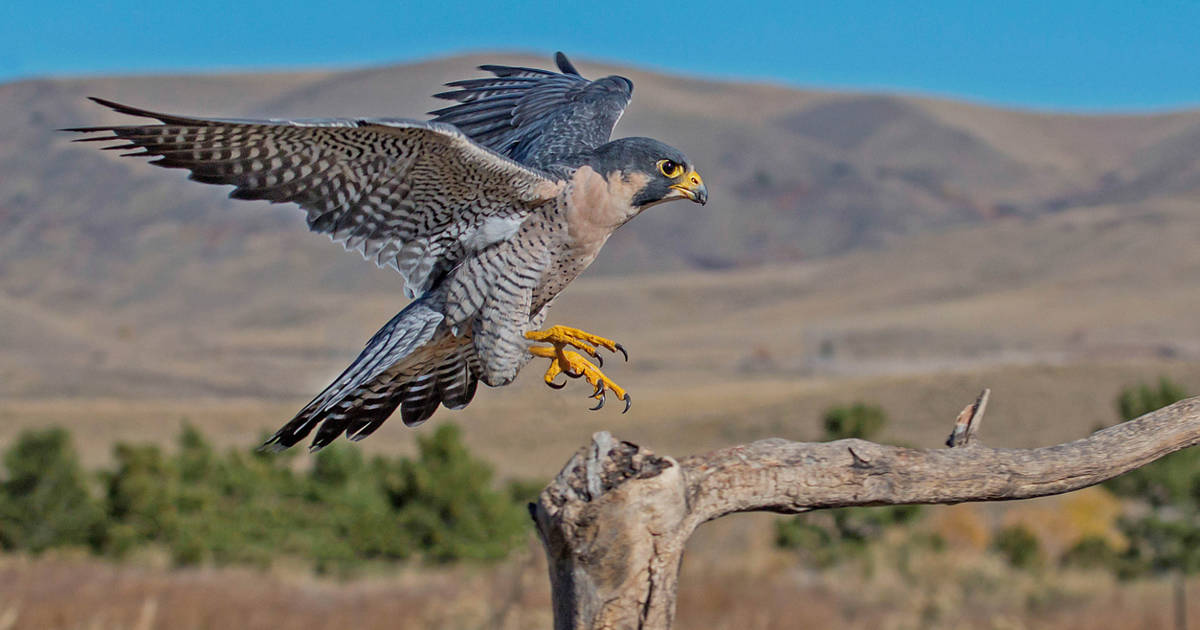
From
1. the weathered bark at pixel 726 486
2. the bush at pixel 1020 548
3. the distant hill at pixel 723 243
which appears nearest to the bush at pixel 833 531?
the bush at pixel 1020 548

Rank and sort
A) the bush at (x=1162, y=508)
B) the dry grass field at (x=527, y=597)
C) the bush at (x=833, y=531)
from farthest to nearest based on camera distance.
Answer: the bush at (x=833, y=531)
the bush at (x=1162, y=508)
the dry grass field at (x=527, y=597)

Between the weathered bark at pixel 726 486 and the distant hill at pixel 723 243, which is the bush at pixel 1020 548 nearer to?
the weathered bark at pixel 726 486

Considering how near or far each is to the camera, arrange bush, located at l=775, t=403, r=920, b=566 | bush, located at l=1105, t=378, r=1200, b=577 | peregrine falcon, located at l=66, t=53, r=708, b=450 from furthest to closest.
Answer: bush, located at l=775, t=403, r=920, b=566 → bush, located at l=1105, t=378, r=1200, b=577 → peregrine falcon, located at l=66, t=53, r=708, b=450

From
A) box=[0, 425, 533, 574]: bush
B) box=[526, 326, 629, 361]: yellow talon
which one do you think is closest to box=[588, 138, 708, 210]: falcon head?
Result: box=[526, 326, 629, 361]: yellow talon

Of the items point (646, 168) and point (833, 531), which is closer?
point (646, 168)

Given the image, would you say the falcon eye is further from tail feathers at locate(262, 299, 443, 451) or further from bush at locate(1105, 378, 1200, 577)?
bush at locate(1105, 378, 1200, 577)

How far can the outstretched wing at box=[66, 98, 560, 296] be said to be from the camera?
135 inches

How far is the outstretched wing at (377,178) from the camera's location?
3438 millimetres

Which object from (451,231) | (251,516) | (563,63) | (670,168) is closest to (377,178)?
(451,231)

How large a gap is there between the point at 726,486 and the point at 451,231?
1435 mm

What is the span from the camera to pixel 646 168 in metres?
4.07

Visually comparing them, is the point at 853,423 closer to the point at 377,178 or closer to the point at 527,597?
the point at 527,597

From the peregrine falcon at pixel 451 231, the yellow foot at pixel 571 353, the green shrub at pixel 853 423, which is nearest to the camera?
the peregrine falcon at pixel 451 231

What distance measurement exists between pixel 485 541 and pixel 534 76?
834cm
